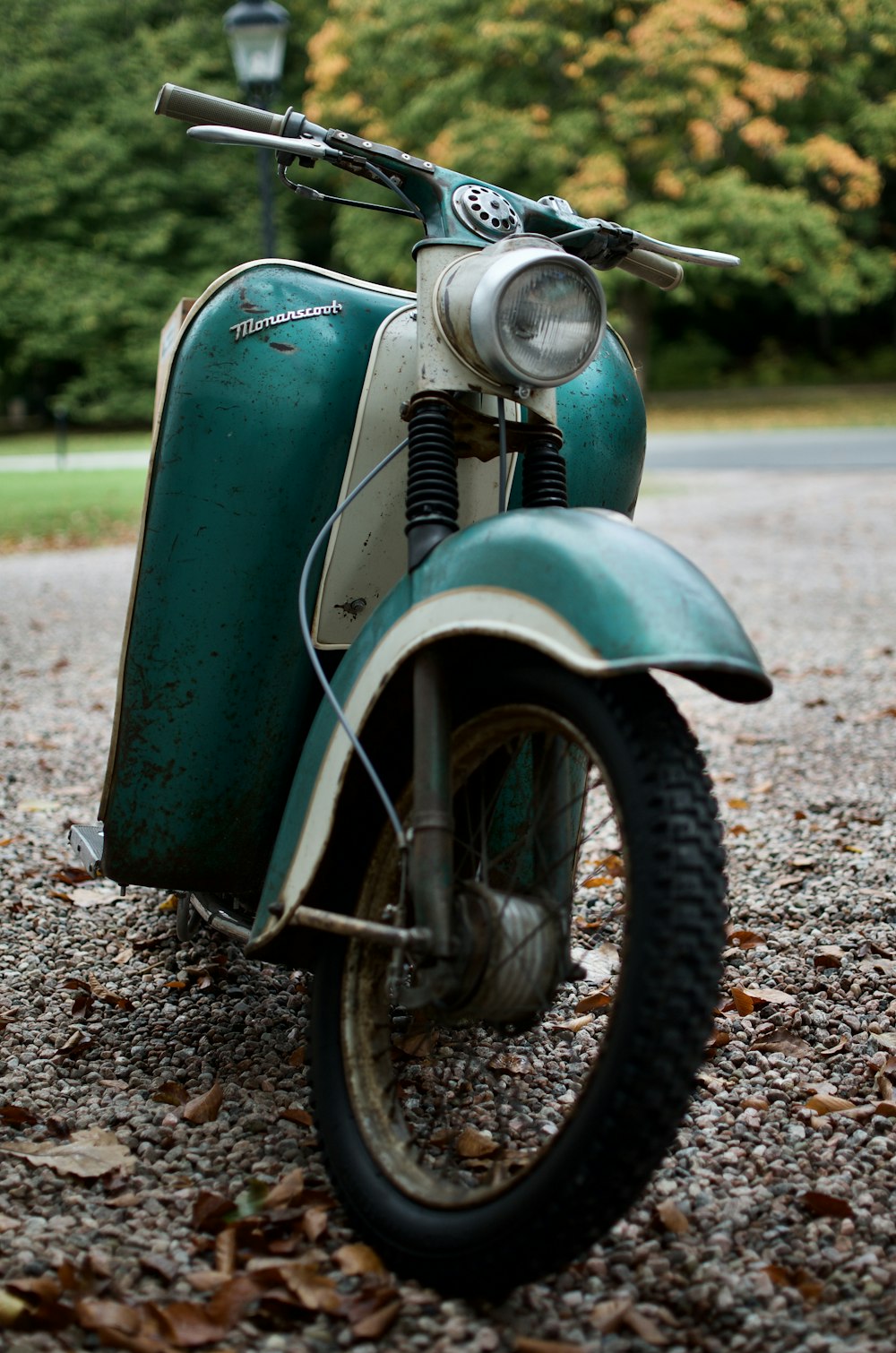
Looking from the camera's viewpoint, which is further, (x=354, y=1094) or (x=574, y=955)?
(x=574, y=955)

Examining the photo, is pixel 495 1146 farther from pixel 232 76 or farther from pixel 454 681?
pixel 232 76

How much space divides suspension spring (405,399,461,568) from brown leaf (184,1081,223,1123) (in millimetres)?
910

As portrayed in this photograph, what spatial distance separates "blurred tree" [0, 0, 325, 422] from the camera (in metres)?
26.6

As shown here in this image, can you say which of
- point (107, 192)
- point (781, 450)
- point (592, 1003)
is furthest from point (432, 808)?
point (107, 192)

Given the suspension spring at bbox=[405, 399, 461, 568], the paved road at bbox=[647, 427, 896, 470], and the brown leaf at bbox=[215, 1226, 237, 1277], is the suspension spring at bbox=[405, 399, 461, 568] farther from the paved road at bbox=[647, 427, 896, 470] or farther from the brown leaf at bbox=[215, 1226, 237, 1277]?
the paved road at bbox=[647, 427, 896, 470]

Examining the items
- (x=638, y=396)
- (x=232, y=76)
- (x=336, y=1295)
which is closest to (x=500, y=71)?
(x=232, y=76)

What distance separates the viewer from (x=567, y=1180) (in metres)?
1.38

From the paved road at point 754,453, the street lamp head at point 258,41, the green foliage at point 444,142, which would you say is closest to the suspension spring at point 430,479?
the street lamp head at point 258,41

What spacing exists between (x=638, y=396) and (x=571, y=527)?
2.51 ft

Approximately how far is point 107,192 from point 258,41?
66.1ft

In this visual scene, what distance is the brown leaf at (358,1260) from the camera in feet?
5.22

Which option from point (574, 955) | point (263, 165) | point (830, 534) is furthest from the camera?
point (830, 534)

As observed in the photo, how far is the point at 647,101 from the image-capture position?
719 inches

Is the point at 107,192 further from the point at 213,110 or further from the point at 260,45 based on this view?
the point at 213,110
